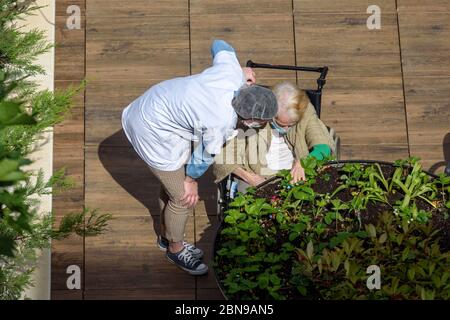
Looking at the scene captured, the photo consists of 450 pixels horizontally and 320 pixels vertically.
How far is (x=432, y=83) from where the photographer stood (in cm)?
470

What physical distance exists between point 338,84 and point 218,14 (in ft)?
3.14

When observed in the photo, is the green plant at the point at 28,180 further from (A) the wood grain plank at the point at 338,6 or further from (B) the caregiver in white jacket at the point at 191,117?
(A) the wood grain plank at the point at 338,6

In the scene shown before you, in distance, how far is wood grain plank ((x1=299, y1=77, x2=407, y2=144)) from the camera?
4566 millimetres

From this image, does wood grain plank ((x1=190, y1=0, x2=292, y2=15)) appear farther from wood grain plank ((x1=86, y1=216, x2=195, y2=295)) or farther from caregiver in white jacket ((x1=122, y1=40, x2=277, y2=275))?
wood grain plank ((x1=86, y1=216, x2=195, y2=295))

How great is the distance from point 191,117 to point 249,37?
5.42 ft

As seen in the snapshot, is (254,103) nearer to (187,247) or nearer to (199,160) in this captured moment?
(199,160)

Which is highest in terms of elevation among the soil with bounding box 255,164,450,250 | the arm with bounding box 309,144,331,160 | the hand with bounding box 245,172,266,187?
the arm with bounding box 309,144,331,160

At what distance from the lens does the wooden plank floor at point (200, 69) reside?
4.34 meters

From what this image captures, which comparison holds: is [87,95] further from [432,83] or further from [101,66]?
[432,83]

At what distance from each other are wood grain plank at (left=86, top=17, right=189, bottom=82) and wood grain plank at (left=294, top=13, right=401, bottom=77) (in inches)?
31.9

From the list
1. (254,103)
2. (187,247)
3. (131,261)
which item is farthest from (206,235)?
(254,103)

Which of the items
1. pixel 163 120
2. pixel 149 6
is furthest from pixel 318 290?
pixel 149 6

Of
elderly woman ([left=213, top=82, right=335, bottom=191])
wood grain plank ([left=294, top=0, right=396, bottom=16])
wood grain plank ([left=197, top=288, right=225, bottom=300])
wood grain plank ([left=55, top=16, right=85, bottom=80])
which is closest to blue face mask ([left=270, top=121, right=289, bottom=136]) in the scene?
elderly woman ([left=213, top=82, right=335, bottom=191])

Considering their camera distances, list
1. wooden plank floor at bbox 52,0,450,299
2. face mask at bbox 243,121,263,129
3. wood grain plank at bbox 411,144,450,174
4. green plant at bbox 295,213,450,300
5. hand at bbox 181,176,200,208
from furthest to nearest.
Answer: wood grain plank at bbox 411,144,450,174, wooden plank floor at bbox 52,0,450,299, hand at bbox 181,176,200,208, face mask at bbox 243,121,263,129, green plant at bbox 295,213,450,300
